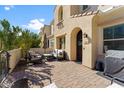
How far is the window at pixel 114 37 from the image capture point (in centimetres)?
999

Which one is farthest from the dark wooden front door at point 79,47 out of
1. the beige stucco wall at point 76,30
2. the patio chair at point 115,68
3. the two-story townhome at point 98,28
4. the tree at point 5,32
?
the patio chair at point 115,68

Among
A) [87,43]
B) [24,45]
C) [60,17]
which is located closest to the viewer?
[87,43]

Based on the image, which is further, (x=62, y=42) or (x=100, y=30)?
(x=62, y=42)

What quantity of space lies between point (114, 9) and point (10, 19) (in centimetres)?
864

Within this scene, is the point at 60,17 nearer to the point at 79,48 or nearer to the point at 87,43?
the point at 79,48

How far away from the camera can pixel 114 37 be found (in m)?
10.6

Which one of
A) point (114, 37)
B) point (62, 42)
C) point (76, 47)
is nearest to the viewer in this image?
point (114, 37)

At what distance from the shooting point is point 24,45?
60.6 feet

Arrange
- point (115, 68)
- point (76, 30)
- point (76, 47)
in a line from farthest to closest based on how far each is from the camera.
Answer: point (76, 47) → point (76, 30) → point (115, 68)

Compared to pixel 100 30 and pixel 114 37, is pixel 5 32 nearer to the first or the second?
pixel 100 30

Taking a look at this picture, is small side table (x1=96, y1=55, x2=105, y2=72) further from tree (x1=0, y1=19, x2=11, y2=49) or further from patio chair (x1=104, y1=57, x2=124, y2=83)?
tree (x1=0, y1=19, x2=11, y2=49)

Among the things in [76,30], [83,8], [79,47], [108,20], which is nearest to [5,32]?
[76,30]

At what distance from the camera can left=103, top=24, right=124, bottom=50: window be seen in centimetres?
→ 999
